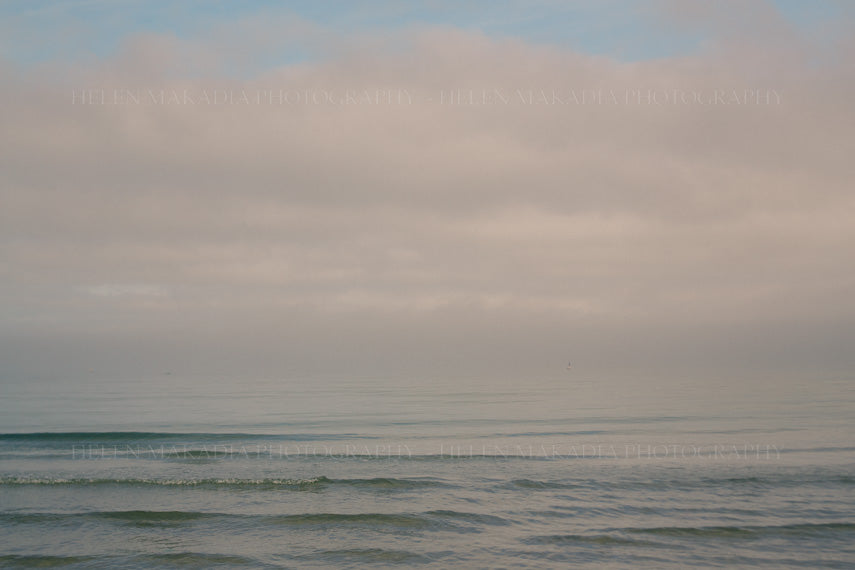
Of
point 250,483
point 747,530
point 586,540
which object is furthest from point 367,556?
point 747,530

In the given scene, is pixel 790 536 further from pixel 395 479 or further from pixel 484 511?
pixel 395 479

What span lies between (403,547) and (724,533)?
786 cm

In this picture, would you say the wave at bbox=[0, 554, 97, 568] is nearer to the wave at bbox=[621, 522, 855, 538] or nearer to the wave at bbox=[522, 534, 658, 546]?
the wave at bbox=[522, 534, 658, 546]

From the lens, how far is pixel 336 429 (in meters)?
40.1

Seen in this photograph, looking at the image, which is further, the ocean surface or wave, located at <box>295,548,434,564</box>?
the ocean surface

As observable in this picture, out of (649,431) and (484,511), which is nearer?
(484,511)

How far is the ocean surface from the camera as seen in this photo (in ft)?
48.1

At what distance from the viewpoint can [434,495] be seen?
20.2 meters

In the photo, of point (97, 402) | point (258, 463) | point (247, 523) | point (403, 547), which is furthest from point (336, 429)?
point (97, 402)

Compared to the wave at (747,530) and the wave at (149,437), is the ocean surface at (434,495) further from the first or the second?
the wave at (149,437)

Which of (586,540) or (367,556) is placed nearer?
(367,556)

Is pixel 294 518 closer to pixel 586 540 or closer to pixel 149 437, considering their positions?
pixel 586 540

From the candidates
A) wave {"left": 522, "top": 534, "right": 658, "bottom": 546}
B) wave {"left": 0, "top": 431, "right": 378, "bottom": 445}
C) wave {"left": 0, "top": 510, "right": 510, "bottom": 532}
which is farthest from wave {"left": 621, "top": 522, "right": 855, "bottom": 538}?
wave {"left": 0, "top": 431, "right": 378, "bottom": 445}

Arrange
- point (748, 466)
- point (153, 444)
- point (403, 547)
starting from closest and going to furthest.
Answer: point (403, 547)
point (748, 466)
point (153, 444)
